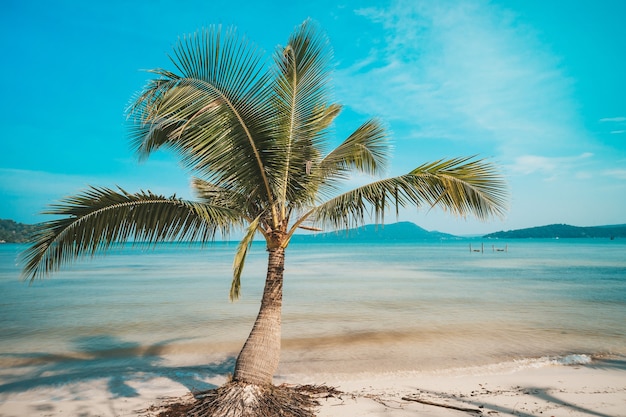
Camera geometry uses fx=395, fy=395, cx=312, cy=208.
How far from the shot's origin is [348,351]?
34.8 feet

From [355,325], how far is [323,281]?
52.3 ft

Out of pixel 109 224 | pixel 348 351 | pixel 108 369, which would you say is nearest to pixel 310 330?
pixel 348 351

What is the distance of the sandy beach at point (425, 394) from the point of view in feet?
19.8

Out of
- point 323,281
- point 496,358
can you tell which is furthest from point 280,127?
point 323,281

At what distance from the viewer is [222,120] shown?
532 cm

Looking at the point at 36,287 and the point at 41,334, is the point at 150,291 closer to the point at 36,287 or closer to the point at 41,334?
the point at 36,287

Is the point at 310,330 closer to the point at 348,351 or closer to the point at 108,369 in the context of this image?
the point at 348,351

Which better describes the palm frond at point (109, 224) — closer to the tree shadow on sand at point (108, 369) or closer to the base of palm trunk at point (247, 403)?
the base of palm trunk at point (247, 403)

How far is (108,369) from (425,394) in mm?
7190

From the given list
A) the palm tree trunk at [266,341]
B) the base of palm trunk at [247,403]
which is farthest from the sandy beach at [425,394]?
the palm tree trunk at [266,341]

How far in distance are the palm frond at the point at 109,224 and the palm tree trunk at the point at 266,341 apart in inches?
38.7

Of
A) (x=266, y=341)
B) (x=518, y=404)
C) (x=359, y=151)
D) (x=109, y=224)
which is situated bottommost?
(x=518, y=404)

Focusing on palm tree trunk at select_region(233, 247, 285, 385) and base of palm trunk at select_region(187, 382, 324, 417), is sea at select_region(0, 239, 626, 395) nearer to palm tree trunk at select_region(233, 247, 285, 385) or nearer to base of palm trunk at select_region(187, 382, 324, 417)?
palm tree trunk at select_region(233, 247, 285, 385)

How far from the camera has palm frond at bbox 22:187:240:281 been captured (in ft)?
14.6
